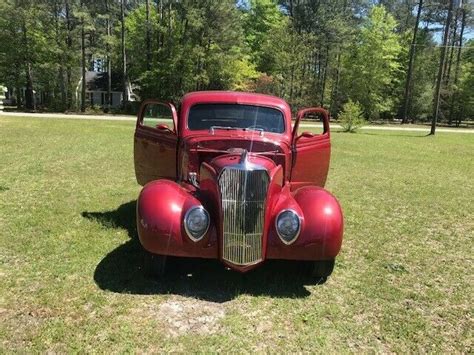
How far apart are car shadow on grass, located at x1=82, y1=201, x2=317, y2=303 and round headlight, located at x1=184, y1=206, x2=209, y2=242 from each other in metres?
0.54

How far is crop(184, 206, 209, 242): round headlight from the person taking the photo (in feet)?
13.0

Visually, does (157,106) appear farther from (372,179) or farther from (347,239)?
(372,179)

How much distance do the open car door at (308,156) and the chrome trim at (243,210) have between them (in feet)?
4.19

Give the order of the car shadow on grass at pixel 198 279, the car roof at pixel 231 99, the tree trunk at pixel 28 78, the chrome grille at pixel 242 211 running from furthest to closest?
the tree trunk at pixel 28 78 → the car roof at pixel 231 99 → the car shadow on grass at pixel 198 279 → the chrome grille at pixel 242 211

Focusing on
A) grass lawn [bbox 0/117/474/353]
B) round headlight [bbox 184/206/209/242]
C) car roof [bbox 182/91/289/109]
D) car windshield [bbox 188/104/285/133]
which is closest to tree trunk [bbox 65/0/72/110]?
grass lawn [bbox 0/117/474/353]

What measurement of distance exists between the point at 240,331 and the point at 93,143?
40.7 feet

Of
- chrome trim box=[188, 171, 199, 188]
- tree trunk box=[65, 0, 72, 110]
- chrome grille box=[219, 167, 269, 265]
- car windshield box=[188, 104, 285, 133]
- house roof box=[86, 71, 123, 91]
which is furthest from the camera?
house roof box=[86, 71, 123, 91]

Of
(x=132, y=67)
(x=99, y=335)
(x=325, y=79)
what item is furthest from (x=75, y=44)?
(x=99, y=335)

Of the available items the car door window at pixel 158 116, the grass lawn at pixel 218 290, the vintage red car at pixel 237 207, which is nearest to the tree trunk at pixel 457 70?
the grass lawn at pixel 218 290

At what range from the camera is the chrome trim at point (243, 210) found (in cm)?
385

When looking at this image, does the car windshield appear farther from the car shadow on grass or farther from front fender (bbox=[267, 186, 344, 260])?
the car shadow on grass

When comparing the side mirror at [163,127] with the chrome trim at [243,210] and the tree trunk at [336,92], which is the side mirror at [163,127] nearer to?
the chrome trim at [243,210]

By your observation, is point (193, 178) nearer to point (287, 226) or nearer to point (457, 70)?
point (287, 226)

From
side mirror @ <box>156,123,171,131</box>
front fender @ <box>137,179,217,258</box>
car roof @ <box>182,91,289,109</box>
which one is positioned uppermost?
car roof @ <box>182,91,289,109</box>
